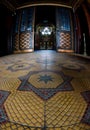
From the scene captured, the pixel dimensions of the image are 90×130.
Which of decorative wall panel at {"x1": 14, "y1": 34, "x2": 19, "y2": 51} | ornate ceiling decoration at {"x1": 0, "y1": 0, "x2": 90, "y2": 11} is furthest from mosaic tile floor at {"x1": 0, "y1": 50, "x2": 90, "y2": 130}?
decorative wall panel at {"x1": 14, "y1": 34, "x2": 19, "y2": 51}

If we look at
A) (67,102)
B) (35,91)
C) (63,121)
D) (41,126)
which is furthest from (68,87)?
(41,126)

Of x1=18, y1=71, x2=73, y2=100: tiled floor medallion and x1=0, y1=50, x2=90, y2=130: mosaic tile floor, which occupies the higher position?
x1=18, y1=71, x2=73, y2=100: tiled floor medallion

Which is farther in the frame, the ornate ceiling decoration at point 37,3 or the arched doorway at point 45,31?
the arched doorway at point 45,31

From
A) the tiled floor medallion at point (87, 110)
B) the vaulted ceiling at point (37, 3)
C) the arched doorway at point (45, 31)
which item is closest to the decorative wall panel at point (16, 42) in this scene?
the vaulted ceiling at point (37, 3)

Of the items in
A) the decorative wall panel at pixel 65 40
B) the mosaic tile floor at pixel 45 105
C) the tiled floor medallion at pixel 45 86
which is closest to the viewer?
the mosaic tile floor at pixel 45 105

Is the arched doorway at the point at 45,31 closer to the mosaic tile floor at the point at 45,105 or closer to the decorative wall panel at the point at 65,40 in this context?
the decorative wall panel at the point at 65,40

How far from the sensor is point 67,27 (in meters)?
8.11

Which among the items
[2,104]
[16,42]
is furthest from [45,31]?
[2,104]

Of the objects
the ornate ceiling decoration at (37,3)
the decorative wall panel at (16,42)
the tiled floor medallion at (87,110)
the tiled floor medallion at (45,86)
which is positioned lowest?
the tiled floor medallion at (87,110)

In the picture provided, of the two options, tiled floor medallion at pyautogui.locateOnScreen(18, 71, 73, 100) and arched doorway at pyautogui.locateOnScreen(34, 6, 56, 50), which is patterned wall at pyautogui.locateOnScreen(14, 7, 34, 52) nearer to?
arched doorway at pyautogui.locateOnScreen(34, 6, 56, 50)

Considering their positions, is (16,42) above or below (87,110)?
above

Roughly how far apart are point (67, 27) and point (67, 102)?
7.58 meters

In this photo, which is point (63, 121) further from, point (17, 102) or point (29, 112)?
point (17, 102)

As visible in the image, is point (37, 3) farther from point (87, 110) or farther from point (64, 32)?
point (64, 32)
